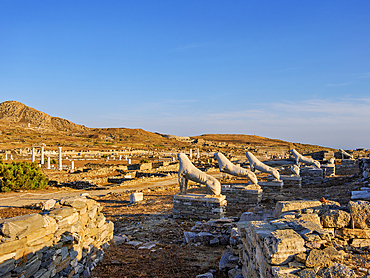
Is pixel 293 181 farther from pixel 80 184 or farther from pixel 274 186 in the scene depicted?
pixel 80 184

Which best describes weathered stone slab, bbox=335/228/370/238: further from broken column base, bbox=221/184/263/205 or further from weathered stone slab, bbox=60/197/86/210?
broken column base, bbox=221/184/263/205

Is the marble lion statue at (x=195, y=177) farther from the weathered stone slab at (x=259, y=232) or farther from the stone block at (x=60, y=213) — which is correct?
the stone block at (x=60, y=213)

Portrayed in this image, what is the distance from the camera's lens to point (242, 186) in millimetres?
13039

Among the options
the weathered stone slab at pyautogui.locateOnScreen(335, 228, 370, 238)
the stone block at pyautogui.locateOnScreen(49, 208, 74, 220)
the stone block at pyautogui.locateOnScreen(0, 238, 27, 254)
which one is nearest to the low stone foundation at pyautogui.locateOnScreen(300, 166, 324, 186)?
the weathered stone slab at pyautogui.locateOnScreen(335, 228, 370, 238)

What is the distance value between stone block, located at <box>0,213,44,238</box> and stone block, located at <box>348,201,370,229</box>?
202 inches

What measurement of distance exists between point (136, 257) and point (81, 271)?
135 cm

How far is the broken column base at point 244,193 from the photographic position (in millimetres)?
12469

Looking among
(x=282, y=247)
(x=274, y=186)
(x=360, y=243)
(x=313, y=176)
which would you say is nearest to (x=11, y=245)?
(x=282, y=247)

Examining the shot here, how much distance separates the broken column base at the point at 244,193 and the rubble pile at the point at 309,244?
287 inches

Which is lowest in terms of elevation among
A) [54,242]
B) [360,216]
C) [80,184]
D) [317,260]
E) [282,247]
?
[80,184]

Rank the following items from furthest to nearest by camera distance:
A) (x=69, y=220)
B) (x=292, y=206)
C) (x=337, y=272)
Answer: (x=292, y=206) < (x=69, y=220) < (x=337, y=272)

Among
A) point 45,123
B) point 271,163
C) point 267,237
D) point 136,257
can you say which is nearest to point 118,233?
point 136,257

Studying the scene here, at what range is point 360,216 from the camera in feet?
14.6

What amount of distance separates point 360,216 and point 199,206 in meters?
6.29
